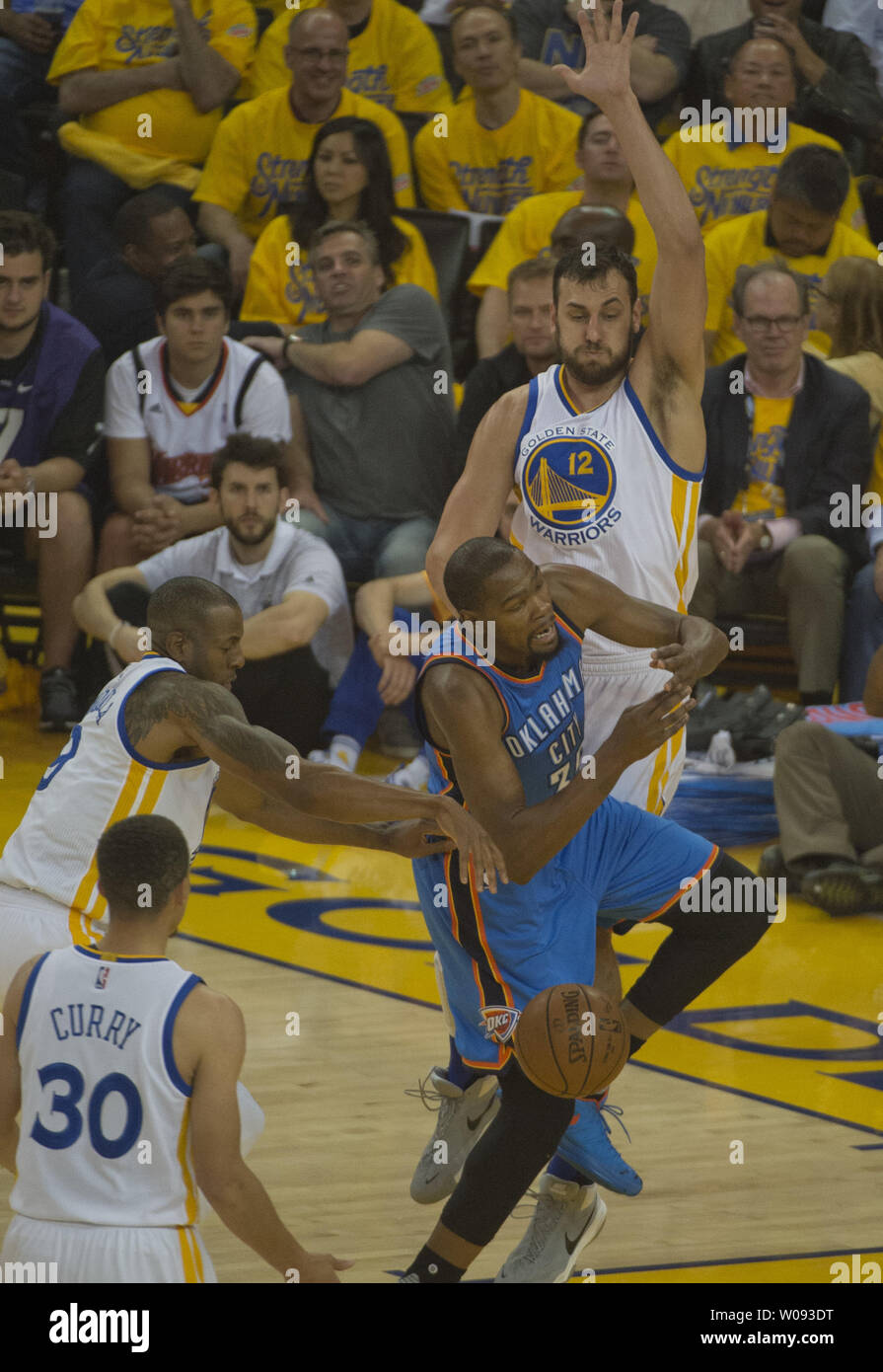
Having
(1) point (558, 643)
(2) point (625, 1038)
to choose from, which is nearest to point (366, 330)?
(1) point (558, 643)

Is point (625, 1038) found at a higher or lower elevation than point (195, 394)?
lower

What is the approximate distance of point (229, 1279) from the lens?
3867mm

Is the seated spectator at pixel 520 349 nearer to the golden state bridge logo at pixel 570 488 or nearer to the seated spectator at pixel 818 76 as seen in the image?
the seated spectator at pixel 818 76

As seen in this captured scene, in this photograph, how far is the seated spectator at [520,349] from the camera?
8484 mm

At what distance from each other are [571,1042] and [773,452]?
5.19m

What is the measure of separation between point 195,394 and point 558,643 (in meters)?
5.03

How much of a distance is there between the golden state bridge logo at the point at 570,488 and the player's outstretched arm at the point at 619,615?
31 cm

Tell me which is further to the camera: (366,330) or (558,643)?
(366,330)

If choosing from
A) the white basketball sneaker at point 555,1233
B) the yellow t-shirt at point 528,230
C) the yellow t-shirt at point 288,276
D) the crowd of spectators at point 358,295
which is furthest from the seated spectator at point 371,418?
the white basketball sneaker at point 555,1233

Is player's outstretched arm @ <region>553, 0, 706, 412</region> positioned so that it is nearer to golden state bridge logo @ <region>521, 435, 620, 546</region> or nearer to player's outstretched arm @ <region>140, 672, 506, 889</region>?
golden state bridge logo @ <region>521, 435, 620, 546</region>

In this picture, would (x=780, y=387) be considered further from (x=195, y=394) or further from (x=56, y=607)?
(x=56, y=607)

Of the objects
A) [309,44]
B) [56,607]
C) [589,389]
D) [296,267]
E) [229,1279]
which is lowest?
[229,1279]

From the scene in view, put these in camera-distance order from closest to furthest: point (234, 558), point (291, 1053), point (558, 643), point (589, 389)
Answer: point (558, 643) → point (589, 389) → point (291, 1053) → point (234, 558)

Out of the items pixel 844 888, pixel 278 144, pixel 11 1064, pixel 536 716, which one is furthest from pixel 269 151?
pixel 11 1064
